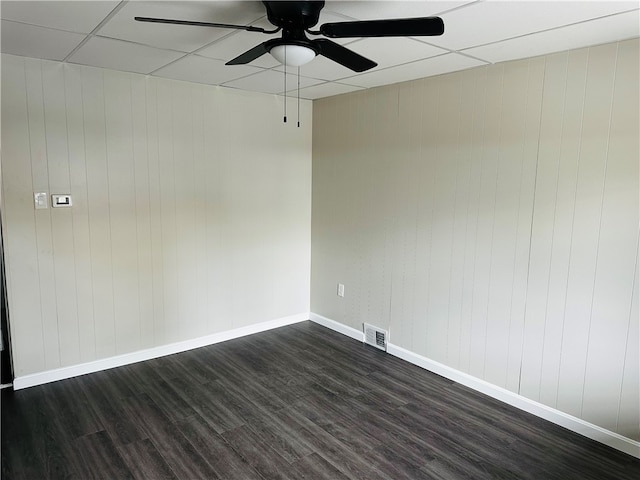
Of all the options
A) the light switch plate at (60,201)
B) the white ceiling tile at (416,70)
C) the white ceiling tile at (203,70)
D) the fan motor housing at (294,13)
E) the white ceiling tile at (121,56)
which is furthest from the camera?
the light switch plate at (60,201)

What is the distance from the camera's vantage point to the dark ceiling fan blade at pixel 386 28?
5.65 feet

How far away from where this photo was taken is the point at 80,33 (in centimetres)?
248

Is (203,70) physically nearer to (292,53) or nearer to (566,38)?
(292,53)

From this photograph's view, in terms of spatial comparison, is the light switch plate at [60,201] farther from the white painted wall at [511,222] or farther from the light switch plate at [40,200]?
the white painted wall at [511,222]

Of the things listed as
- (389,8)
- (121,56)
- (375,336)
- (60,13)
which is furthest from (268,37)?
(375,336)

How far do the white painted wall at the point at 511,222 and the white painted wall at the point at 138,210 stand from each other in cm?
88

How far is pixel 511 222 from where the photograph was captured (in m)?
3.00

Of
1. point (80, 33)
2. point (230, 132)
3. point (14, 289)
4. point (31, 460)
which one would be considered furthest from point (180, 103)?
point (31, 460)

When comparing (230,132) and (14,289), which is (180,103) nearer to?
(230,132)

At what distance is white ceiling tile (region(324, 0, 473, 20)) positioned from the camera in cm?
199

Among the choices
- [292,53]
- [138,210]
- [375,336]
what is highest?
[292,53]

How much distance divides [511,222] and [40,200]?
11.1 feet

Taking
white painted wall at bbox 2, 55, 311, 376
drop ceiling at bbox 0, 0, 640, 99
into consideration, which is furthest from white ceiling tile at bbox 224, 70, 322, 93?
white painted wall at bbox 2, 55, 311, 376

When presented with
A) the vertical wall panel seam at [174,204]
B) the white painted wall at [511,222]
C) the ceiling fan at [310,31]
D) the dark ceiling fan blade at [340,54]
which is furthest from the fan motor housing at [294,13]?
the vertical wall panel seam at [174,204]
